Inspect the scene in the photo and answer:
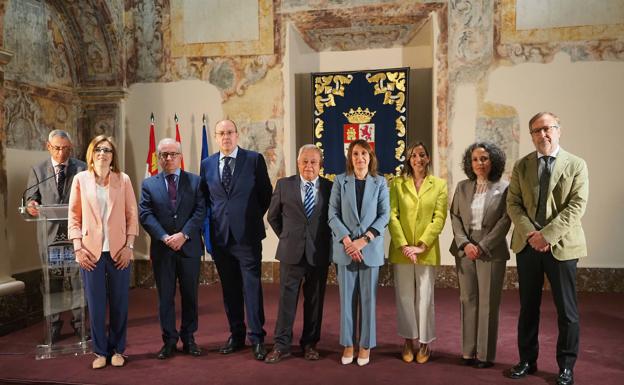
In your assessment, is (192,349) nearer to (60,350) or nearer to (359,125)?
(60,350)

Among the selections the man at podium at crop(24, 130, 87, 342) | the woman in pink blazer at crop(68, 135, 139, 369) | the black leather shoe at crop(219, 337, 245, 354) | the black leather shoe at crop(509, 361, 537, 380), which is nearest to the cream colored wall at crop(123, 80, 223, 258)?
the man at podium at crop(24, 130, 87, 342)

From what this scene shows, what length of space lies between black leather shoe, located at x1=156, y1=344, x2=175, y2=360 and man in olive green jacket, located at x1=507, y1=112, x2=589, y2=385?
8.54 ft

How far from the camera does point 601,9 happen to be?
6.96m

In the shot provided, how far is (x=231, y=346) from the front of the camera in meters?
4.49

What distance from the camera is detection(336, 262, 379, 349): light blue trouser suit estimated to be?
4090 mm

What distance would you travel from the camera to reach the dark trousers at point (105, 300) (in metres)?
4.11

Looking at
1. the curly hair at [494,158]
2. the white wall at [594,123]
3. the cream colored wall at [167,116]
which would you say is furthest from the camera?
the cream colored wall at [167,116]

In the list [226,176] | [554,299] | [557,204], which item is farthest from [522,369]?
[226,176]

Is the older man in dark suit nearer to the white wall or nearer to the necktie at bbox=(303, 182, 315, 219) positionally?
the necktie at bbox=(303, 182, 315, 219)

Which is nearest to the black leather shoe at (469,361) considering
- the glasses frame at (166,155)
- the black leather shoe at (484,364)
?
the black leather shoe at (484,364)

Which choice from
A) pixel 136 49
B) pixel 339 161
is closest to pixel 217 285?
pixel 339 161

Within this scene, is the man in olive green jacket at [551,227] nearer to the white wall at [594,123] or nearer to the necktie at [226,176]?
the necktie at [226,176]

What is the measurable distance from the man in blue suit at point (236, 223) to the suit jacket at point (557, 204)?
195 cm

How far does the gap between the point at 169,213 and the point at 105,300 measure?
0.82 metres
